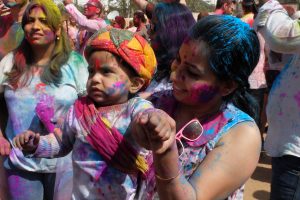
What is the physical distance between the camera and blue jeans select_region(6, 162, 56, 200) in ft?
9.48

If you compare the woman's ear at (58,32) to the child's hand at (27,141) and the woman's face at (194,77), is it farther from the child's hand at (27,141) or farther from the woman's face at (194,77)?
the woman's face at (194,77)

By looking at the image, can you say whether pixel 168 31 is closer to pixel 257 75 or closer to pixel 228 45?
pixel 228 45

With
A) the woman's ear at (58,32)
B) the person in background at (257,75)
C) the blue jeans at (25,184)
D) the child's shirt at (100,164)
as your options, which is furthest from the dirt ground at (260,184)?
the child's shirt at (100,164)

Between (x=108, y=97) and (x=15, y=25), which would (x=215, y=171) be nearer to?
(x=108, y=97)

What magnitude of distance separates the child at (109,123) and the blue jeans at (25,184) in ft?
3.09

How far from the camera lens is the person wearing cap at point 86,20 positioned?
6555mm

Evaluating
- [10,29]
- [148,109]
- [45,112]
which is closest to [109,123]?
[148,109]

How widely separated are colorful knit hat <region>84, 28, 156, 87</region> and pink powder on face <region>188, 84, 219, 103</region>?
0.46m

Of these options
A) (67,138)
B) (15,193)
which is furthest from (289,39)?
(15,193)

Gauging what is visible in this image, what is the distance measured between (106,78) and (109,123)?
0.20 m

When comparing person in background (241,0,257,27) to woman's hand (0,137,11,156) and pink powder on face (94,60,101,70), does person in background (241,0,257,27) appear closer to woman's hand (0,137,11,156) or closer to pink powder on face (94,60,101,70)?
woman's hand (0,137,11,156)

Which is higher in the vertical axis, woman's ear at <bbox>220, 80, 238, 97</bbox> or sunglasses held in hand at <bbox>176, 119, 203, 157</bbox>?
woman's ear at <bbox>220, 80, 238, 97</bbox>

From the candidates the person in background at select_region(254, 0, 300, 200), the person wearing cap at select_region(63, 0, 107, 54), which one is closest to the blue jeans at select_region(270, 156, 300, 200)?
the person in background at select_region(254, 0, 300, 200)

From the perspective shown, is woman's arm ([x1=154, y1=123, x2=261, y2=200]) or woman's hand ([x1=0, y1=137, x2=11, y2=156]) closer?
woman's arm ([x1=154, y1=123, x2=261, y2=200])
